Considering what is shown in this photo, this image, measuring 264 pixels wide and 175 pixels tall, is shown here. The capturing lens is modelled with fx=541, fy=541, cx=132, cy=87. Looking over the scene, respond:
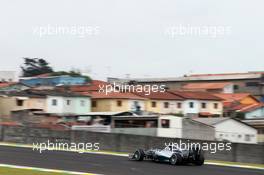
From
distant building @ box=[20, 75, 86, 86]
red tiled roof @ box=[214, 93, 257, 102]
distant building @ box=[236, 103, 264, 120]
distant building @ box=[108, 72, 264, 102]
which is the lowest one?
distant building @ box=[236, 103, 264, 120]

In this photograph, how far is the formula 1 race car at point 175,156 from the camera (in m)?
19.0

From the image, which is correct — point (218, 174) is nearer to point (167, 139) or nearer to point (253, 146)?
point (253, 146)

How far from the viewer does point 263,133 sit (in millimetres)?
51906

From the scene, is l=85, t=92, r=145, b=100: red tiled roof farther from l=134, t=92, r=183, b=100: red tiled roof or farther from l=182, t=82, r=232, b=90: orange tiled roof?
l=182, t=82, r=232, b=90: orange tiled roof

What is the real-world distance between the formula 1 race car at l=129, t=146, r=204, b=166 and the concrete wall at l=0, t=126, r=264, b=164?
4990 mm

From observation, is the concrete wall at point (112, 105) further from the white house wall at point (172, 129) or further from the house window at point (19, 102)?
the white house wall at point (172, 129)

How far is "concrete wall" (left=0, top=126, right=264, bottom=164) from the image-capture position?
2384 cm

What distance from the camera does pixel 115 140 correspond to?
27812mm

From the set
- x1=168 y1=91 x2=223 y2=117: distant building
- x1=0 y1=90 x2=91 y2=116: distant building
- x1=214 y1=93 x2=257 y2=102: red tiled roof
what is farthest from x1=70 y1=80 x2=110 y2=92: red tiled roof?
x1=214 y1=93 x2=257 y2=102: red tiled roof

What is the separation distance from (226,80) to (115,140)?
246ft

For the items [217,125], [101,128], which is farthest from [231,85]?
[101,128]

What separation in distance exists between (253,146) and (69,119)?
122 ft

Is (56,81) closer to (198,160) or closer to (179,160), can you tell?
(198,160)

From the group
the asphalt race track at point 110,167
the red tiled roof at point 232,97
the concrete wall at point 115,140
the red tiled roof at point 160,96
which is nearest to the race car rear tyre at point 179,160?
the asphalt race track at point 110,167
